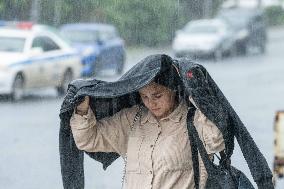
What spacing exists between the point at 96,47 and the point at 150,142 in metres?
19.9

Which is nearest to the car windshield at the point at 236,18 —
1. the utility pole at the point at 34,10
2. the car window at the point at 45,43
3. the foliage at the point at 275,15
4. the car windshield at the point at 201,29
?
the car windshield at the point at 201,29

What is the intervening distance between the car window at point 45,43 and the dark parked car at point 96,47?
2.99 metres

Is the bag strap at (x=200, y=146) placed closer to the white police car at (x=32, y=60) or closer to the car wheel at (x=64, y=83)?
the white police car at (x=32, y=60)

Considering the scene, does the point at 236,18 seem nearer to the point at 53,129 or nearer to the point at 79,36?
the point at 79,36

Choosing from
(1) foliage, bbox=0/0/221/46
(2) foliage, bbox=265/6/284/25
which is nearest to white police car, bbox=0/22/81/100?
(1) foliage, bbox=0/0/221/46

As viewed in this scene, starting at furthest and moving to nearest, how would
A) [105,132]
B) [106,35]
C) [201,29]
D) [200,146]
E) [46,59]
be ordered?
[201,29]
[106,35]
[46,59]
[105,132]
[200,146]

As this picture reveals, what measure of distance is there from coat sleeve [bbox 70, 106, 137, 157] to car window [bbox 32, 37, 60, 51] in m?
15.2

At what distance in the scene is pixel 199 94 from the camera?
13.3ft

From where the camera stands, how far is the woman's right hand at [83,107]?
4.23 metres

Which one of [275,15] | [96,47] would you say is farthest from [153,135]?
[275,15]

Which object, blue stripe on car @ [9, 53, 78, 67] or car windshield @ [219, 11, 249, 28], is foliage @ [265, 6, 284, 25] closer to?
car windshield @ [219, 11, 249, 28]

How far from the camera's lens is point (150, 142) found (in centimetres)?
418

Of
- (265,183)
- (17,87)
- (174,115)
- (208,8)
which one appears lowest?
(17,87)

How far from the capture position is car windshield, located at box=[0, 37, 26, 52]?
62.5ft
